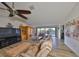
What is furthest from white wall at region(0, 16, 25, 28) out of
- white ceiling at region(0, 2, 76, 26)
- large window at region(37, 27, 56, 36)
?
large window at region(37, 27, 56, 36)

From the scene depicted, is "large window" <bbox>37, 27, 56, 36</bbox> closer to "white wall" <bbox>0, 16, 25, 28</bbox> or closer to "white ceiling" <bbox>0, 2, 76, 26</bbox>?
"white ceiling" <bbox>0, 2, 76, 26</bbox>

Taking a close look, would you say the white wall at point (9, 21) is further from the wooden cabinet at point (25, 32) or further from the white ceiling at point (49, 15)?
the white ceiling at point (49, 15)

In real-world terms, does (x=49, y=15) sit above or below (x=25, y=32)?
above

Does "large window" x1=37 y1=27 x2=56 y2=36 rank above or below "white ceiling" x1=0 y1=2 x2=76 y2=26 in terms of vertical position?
below

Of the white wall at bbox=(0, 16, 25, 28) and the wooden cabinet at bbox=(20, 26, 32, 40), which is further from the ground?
the white wall at bbox=(0, 16, 25, 28)

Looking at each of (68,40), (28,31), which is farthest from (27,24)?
(68,40)

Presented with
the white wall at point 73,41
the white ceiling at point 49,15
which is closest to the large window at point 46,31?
the white ceiling at point 49,15

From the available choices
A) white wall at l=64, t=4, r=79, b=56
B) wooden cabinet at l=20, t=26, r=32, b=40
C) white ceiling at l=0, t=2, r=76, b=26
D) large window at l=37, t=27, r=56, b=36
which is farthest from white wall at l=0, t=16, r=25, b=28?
white wall at l=64, t=4, r=79, b=56

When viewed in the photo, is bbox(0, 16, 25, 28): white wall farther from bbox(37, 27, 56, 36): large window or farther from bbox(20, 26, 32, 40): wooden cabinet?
bbox(37, 27, 56, 36): large window

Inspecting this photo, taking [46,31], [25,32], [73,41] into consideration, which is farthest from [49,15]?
[73,41]

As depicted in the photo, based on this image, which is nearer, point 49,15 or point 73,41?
point 49,15

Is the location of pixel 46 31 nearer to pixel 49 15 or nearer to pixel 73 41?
pixel 49 15

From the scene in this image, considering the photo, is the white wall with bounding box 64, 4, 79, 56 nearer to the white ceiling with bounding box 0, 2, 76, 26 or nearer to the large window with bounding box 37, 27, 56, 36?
the white ceiling with bounding box 0, 2, 76, 26

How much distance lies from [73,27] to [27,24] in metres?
0.93
